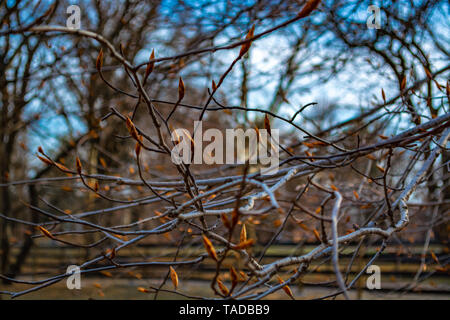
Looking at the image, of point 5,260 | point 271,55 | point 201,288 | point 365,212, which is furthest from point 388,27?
point 5,260

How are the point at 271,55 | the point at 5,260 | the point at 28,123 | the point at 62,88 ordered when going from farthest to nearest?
the point at 62,88 < the point at 5,260 < the point at 28,123 < the point at 271,55

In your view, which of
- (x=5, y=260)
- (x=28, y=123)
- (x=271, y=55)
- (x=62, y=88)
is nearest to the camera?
(x=271, y=55)

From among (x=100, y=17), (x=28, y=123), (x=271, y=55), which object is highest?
(x=100, y=17)

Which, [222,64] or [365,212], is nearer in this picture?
[365,212]

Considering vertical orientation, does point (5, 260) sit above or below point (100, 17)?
below

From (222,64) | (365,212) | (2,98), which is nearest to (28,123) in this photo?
(2,98)

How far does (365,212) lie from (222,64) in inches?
143
